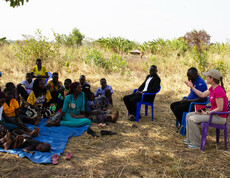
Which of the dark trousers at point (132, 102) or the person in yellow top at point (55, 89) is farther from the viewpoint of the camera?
the person in yellow top at point (55, 89)

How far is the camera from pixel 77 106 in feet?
16.6

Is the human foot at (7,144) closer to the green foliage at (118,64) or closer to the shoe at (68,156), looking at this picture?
the shoe at (68,156)

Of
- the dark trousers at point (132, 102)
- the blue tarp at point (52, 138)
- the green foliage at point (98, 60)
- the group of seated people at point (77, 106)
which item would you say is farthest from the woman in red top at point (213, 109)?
the green foliage at point (98, 60)

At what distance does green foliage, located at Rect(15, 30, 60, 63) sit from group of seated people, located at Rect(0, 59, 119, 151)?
4.89 meters

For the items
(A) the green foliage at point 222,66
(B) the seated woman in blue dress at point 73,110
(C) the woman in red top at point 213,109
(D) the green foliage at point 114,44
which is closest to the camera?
(C) the woman in red top at point 213,109

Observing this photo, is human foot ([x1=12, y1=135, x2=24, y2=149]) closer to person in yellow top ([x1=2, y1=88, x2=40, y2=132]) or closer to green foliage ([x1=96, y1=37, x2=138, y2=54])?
person in yellow top ([x1=2, y1=88, x2=40, y2=132])

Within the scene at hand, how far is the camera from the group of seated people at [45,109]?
12.9 feet

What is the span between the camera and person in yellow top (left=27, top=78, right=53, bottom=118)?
216 inches

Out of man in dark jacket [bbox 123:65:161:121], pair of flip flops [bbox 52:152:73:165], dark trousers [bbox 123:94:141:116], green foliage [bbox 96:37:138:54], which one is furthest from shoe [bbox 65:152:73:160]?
green foliage [bbox 96:37:138:54]

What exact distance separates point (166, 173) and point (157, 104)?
4.50 m

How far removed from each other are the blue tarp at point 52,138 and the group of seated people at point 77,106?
0.12 meters

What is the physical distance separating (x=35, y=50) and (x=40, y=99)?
21.7 ft

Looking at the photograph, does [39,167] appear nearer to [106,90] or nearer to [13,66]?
[106,90]

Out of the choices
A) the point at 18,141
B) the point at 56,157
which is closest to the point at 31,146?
the point at 18,141
